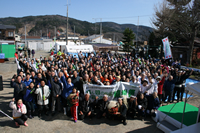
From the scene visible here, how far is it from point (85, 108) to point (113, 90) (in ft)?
4.59

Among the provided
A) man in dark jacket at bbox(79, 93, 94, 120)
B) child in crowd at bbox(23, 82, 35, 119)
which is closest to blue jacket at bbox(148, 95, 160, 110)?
A: man in dark jacket at bbox(79, 93, 94, 120)

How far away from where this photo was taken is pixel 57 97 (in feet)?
20.4

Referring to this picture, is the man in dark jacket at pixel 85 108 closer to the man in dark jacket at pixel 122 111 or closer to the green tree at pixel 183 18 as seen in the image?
the man in dark jacket at pixel 122 111

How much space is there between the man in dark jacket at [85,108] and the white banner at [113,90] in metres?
0.55

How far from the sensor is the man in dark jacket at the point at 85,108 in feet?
19.6

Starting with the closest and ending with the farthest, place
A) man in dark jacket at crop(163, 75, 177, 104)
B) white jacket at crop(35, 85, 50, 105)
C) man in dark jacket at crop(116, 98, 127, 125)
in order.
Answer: man in dark jacket at crop(116, 98, 127, 125)
white jacket at crop(35, 85, 50, 105)
man in dark jacket at crop(163, 75, 177, 104)

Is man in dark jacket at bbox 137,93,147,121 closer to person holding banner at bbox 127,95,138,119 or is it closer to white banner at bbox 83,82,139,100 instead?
person holding banner at bbox 127,95,138,119

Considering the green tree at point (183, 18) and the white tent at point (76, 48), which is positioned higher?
the green tree at point (183, 18)

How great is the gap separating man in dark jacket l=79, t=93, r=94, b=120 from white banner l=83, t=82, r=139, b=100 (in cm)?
55

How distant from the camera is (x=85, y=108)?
6016 mm

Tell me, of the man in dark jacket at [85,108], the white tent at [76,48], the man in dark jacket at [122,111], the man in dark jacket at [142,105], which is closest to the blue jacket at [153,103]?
the man in dark jacket at [142,105]

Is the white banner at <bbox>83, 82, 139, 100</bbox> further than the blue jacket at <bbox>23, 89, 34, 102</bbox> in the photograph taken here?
Yes

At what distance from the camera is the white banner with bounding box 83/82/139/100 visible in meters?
6.41

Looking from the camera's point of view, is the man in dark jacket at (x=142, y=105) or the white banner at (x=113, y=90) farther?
the white banner at (x=113, y=90)
